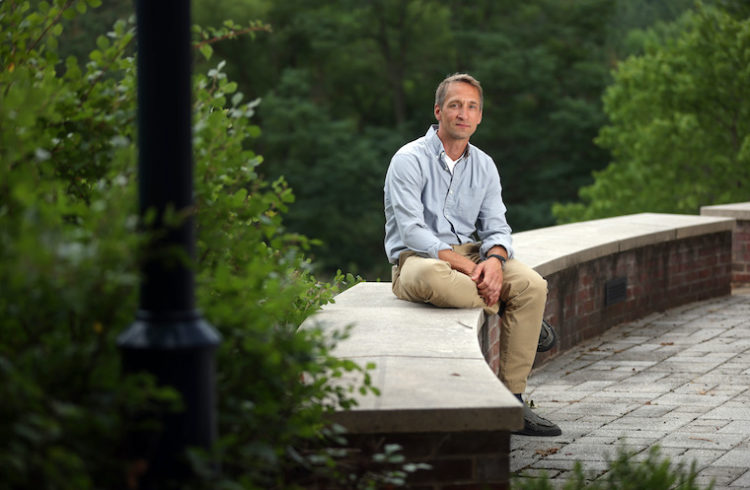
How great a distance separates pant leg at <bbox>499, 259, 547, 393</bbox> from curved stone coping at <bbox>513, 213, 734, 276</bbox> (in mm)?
1542

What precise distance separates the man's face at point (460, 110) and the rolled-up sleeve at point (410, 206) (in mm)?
277

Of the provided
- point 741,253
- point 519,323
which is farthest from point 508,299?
point 741,253

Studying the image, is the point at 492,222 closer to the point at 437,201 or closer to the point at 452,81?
the point at 437,201

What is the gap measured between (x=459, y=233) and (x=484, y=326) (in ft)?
1.76

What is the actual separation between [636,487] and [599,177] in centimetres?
2958

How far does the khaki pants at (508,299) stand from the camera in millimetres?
5766

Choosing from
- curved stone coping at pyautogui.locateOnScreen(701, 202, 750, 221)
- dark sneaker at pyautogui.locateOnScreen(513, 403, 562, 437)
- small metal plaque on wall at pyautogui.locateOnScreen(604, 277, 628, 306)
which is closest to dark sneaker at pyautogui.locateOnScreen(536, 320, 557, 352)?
dark sneaker at pyautogui.locateOnScreen(513, 403, 562, 437)

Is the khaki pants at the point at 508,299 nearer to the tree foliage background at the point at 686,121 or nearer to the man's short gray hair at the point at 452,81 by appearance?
the man's short gray hair at the point at 452,81

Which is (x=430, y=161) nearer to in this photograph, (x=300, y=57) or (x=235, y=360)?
(x=235, y=360)

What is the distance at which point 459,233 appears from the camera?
6.04m

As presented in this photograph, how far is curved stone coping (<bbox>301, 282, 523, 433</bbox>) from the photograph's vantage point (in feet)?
12.3

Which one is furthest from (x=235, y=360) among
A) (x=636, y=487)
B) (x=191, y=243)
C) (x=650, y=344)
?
(x=650, y=344)

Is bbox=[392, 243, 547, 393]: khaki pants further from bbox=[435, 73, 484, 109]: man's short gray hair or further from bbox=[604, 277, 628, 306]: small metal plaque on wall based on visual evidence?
bbox=[604, 277, 628, 306]: small metal plaque on wall

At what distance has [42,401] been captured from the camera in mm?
2625
